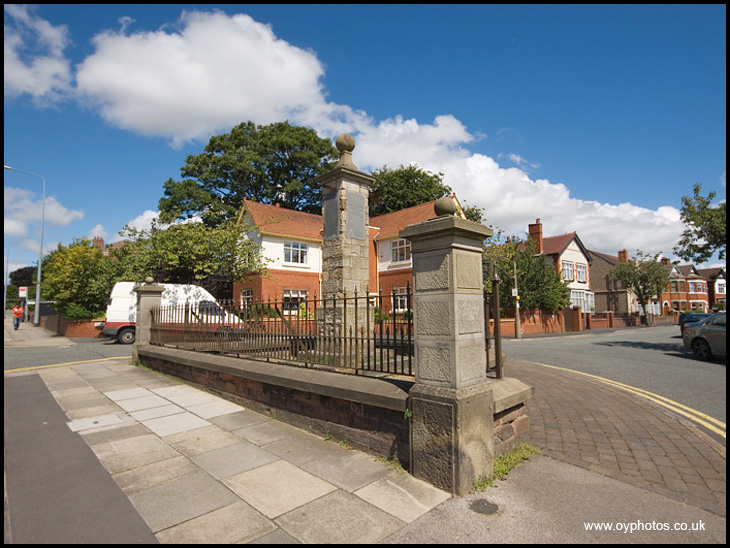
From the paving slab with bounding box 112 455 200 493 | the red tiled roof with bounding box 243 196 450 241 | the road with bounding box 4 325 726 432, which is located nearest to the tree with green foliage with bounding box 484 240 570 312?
the red tiled roof with bounding box 243 196 450 241

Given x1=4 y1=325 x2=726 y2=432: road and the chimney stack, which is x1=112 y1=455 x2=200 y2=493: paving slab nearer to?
x1=4 y1=325 x2=726 y2=432: road

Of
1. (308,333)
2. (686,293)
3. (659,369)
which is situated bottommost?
(659,369)

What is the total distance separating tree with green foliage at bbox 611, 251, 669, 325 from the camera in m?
40.2

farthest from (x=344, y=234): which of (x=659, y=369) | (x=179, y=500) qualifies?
(x=659, y=369)

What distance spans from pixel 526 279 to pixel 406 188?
58.6 feet

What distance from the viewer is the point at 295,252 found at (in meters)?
29.1

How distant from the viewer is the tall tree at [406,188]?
132 ft

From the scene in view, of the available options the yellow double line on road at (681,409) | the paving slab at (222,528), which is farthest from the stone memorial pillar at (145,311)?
the yellow double line on road at (681,409)

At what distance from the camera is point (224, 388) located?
6891 mm

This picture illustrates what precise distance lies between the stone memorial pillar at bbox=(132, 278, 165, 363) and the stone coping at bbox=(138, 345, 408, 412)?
4196mm

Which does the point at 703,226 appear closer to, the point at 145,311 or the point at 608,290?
the point at 145,311

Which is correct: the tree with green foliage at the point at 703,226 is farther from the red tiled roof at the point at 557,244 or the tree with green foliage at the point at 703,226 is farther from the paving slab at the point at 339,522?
the red tiled roof at the point at 557,244

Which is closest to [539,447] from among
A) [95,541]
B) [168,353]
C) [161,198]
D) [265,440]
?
[265,440]

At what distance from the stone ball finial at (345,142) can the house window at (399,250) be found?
20.5 metres
